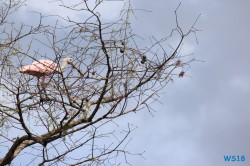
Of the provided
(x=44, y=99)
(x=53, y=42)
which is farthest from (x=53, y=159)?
(x=53, y=42)

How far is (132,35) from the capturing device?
387cm

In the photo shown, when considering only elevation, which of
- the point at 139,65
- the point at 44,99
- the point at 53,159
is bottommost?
the point at 53,159

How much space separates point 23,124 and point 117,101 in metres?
0.86

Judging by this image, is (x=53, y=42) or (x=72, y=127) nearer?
(x=53, y=42)

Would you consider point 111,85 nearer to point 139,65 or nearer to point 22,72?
point 139,65

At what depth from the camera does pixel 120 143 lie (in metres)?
4.26

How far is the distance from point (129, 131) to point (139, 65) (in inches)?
24.4

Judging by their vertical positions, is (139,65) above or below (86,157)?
above

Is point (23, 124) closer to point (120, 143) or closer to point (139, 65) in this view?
point (120, 143)

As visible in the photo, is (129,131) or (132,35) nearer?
(132,35)

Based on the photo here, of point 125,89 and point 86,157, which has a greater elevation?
point 125,89

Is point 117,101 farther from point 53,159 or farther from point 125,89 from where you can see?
point 53,159

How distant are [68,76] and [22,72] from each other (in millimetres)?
430

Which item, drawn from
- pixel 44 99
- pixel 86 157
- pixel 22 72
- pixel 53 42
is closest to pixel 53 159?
pixel 86 157
